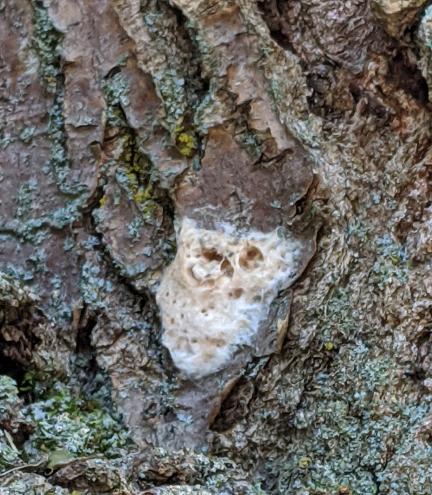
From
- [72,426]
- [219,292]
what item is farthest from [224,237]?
[72,426]

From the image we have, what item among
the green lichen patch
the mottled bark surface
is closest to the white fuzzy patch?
the mottled bark surface

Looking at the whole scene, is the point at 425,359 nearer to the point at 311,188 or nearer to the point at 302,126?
the point at 311,188

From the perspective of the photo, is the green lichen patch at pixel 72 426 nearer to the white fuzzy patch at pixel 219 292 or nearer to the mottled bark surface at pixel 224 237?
the mottled bark surface at pixel 224 237

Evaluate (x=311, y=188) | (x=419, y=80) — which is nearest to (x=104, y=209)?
(x=311, y=188)

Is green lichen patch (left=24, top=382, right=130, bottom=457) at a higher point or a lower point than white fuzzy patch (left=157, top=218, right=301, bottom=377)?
lower

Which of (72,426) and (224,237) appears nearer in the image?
(72,426)

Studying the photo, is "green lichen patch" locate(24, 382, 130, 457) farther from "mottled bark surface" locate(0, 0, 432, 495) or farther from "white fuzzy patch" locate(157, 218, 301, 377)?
"white fuzzy patch" locate(157, 218, 301, 377)

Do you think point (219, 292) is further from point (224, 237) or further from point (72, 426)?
point (72, 426)

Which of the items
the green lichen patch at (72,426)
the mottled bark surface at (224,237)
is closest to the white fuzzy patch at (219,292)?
the mottled bark surface at (224,237)
